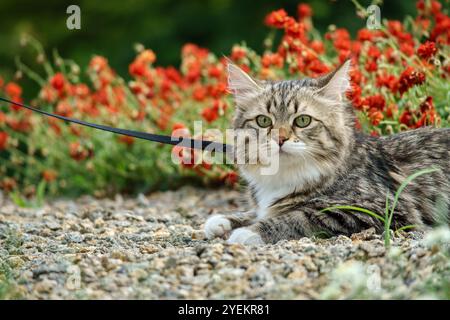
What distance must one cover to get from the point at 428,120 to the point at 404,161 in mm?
680

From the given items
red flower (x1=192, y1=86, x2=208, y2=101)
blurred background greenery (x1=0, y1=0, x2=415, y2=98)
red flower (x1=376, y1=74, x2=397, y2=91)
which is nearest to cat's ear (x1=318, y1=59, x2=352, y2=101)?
red flower (x1=376, y1=74, x2=397, y2=91)

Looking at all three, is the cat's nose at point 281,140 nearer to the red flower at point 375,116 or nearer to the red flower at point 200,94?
the red flower at point 375,116

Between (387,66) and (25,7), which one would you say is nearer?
(387,66)

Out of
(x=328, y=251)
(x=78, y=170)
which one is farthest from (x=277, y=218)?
(x=78, y=170)

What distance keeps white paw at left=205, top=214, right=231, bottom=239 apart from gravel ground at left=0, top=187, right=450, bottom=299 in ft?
0.17

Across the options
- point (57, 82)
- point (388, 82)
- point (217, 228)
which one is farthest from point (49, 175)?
point (388, 82)

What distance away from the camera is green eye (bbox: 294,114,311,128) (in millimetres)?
4086

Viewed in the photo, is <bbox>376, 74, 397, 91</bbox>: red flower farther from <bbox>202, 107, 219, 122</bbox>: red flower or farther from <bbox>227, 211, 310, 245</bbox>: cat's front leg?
<bbox>227, 211, 310, 245</bbox>: cat's front leg

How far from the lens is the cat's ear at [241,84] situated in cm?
430

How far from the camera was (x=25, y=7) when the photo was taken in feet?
37.1

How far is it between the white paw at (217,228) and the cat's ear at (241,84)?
2.28 ft
